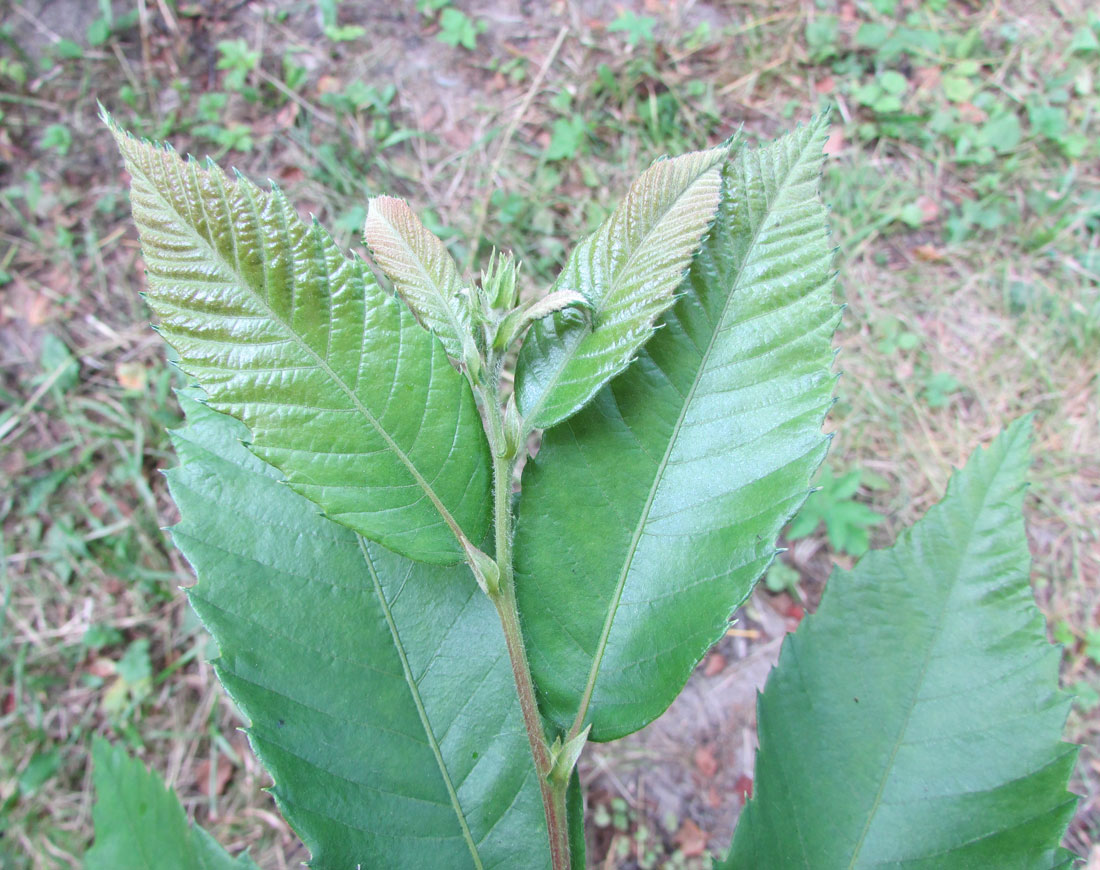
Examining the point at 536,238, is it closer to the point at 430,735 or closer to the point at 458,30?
the point at 458,30

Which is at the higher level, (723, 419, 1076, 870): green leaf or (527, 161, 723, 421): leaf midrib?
(527, 161, 723, 421): leaf midrib

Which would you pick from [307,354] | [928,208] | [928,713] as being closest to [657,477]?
[307,354]

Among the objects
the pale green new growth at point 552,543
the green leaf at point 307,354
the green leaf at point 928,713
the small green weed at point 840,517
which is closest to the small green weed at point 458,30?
the small green weed at point 840,517

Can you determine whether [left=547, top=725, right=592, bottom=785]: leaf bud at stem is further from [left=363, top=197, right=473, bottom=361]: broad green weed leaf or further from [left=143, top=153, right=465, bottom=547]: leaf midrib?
[left=363, top=197, right=473, bottom=361]: broad green weed leaf

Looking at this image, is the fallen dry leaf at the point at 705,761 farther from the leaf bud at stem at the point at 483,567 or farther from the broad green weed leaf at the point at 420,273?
the broad green weed leaf at the point at 420,273

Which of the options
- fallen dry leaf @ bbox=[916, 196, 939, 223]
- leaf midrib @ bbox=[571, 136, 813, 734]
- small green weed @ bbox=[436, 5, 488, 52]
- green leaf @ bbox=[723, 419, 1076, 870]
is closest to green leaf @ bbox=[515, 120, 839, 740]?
leaf midrib @ bbox=[571, 136, 813, 734]

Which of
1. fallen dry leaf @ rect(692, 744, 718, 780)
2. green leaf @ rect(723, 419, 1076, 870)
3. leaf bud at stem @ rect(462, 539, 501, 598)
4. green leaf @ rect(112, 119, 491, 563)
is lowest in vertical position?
fallen dry leaf @ rect(692, 744, 718, 780)

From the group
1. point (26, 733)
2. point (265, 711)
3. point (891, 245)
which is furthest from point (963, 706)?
point (26, 733)

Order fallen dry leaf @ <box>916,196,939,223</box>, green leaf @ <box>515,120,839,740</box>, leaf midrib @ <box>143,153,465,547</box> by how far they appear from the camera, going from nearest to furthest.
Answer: leaf midrib @ <box>143,153,465,547</box> → green leaf @ <box>515,120,839,740</box> → fallen dry leaf @ <box>916,196,939,223</box>
